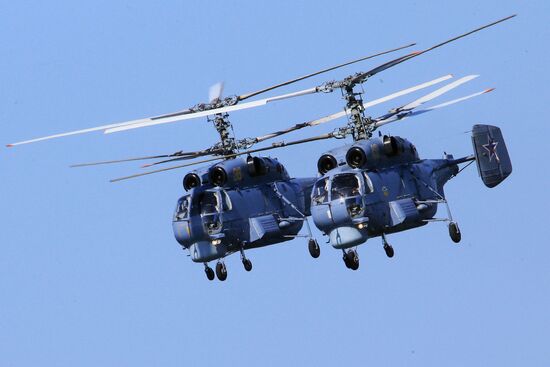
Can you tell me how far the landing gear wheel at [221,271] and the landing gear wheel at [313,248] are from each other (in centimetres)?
324

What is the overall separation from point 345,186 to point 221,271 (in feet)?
21.1

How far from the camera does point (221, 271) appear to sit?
5028cm

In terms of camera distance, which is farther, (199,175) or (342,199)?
(199,175)

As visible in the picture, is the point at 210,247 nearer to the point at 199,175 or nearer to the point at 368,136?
the point at 199,175

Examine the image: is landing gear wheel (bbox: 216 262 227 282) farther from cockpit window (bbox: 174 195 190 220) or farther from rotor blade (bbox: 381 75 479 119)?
rotor blade (bbox: 381 75 479 119)

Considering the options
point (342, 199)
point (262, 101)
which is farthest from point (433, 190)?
point (262, 101)

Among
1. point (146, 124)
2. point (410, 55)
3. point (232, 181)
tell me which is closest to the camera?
point (410, 55)

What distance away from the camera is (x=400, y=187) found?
158ft

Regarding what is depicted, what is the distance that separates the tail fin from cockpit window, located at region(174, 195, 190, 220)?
1056 cm

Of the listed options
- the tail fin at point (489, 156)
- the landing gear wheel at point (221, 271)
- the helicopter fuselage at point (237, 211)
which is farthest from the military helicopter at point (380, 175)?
the landing gear wheel at point (221, 271)

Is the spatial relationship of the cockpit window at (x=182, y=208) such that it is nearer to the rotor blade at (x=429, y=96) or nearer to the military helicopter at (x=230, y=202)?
the military helicopter at (x=230, y=202)

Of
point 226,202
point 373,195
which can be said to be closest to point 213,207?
point 226,202

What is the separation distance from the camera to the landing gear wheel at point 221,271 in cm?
5028

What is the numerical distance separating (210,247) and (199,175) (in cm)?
280
